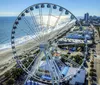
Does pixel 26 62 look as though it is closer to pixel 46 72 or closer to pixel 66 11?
pixel 46 72

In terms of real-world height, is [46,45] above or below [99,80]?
above

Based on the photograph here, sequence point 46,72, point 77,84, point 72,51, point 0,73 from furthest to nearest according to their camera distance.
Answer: point 72,51
point 0,73
point 46,72
point 77,84

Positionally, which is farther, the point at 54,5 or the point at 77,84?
the point at 77,84

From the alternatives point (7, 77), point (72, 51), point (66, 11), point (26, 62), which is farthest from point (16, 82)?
point (72, 51)

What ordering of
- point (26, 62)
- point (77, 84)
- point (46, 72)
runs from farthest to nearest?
point (26, 62) < point (46, 72) < point (77, 84)

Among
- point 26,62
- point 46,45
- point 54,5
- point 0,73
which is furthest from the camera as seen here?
point 26,62

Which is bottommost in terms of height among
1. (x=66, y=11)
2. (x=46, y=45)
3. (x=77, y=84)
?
(x=77, y=84)

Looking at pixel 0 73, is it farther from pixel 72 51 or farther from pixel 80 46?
pixel 80 46

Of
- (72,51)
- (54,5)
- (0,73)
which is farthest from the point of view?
(72,51)

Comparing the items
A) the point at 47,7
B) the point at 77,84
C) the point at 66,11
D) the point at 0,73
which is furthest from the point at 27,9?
the point at 0,73
